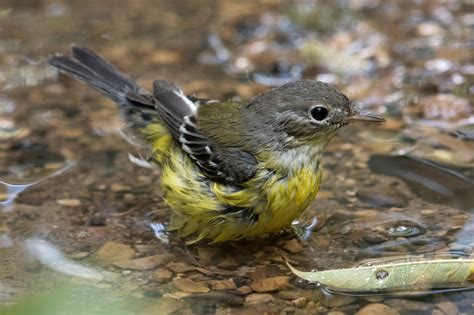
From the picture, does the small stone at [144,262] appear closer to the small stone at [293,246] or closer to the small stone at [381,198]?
the small stone at [293,246]

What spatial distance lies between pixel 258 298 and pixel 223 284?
26 centimetres

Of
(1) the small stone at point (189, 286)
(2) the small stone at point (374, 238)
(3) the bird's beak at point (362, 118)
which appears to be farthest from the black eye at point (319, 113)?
(1) the small stone at point (189, 286)

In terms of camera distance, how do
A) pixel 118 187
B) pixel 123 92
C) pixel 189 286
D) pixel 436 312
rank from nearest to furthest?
pixel 436 312 < pixel 189 286 < pixel 118 187 < pixel 123 92

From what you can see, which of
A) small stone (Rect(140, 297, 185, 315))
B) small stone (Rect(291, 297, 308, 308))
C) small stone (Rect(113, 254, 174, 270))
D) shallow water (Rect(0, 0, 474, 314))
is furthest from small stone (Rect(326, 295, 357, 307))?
small stone (Rect(113, 254, 174, 270))

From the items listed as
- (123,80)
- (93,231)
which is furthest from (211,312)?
(123,80)

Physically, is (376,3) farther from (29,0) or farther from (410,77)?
(29,0)

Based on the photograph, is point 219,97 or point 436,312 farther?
point 219,97

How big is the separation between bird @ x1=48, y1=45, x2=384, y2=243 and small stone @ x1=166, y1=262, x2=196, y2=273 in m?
0.19

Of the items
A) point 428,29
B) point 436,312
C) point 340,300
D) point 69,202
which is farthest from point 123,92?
point 428,29

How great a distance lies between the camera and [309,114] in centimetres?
448

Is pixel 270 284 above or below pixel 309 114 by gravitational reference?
below

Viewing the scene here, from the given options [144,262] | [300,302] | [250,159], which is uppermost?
[250,159]

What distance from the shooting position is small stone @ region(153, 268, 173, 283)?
4.25 metres

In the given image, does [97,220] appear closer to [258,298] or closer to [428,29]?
[258,298]
